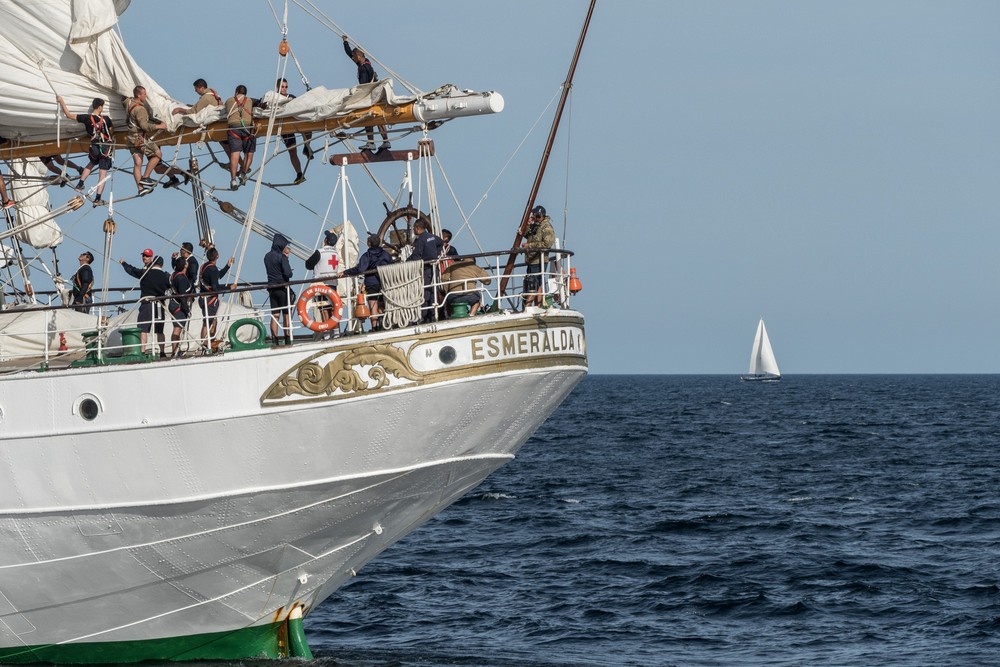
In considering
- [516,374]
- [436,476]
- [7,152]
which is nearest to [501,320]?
[516,374]

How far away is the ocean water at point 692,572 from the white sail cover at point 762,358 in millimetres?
125942

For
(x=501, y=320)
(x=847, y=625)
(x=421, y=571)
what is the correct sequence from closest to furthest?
(x=501, y=320) → (x=847, y=625) → (x=421, y=571)

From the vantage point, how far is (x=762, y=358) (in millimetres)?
182125

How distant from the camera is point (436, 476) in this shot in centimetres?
1831

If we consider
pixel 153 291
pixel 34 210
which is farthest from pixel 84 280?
pixel 34 210

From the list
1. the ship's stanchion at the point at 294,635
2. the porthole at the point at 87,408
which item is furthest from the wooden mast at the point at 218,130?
the ship's stanchion at the point at 294,635

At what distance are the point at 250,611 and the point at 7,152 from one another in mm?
8191

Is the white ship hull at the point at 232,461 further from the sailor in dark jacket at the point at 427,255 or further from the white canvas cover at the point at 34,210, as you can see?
the white canvas cover at the point at 34,210

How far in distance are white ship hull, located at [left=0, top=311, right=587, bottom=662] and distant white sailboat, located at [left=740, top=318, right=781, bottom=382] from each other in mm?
162770

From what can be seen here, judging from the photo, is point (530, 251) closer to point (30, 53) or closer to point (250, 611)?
point (250, 611)

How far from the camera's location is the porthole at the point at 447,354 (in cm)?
1709

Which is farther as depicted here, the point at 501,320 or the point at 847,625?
the point at 847,625

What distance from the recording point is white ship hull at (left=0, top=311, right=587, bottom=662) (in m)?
17.1

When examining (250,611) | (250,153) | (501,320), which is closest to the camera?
(501,320)
